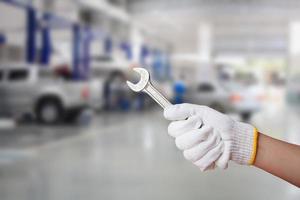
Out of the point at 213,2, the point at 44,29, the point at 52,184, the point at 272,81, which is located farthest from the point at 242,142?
the point at 272,81

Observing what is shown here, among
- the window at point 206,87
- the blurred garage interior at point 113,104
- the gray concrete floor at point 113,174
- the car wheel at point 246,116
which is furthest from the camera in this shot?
the window at point 206,87

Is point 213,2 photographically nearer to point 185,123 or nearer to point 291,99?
point 291,99

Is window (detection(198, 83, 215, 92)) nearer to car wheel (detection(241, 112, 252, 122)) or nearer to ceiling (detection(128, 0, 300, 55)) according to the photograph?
car wheel (detection(241, 112, 252, 122))

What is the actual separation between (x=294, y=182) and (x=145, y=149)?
7166 mm

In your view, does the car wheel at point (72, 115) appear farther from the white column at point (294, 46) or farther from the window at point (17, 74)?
the white column at point (294, 46)

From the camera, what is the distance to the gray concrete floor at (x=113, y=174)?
209 inches

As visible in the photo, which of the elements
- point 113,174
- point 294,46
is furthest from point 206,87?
point 294,46

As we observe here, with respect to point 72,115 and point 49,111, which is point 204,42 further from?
point 49,111

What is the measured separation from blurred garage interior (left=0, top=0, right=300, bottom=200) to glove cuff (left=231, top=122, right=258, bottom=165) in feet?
1.90

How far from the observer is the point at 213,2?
70.0ft

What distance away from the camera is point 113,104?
18.9 m

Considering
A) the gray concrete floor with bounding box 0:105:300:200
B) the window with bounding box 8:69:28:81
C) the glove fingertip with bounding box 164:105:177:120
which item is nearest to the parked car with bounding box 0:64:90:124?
the window with bounding box 8:69:28:81

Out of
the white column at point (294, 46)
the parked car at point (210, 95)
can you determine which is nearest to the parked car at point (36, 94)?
the parked car at point (210, 95)

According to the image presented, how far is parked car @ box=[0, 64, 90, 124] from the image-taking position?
12.5m
